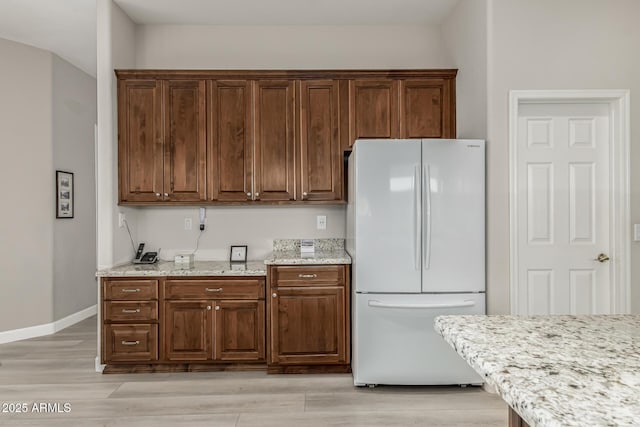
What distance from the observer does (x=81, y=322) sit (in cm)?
484

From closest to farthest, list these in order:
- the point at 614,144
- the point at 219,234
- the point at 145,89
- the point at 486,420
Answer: the point at 486,420 → the point at 614,144 → the point at 145,89 → the point at 219,234

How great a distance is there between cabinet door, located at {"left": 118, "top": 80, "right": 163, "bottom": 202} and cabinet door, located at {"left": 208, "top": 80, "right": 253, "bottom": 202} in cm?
46

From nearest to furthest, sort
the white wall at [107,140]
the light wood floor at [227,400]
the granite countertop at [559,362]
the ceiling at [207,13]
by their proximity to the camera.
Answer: the granite countertop at [559,362] < the light wood floor at [227,400] < the white wall at [107,140] < the ceiling at [207,13]

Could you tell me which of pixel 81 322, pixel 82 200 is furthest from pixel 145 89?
pixel 81 322

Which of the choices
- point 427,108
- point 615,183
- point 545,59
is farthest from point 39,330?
point 615,183

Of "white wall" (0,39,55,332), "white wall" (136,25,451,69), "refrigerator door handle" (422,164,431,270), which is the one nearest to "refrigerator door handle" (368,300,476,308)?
"refrigerator door handle" (422,164,431,270)

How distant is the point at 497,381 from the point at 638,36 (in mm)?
3300

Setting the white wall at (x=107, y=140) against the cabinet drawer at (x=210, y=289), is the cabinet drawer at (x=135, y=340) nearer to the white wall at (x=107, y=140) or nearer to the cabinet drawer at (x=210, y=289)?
the cabinet drawer at (x=210, y=289)

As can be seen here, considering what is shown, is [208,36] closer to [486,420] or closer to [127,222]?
[127,222]

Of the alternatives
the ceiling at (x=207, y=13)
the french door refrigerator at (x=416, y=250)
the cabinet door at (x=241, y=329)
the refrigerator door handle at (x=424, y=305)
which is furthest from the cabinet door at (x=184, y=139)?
the refrigerator door handle at (x=424, y=305)

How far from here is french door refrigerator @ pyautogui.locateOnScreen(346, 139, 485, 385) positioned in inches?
116

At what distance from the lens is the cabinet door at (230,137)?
11.7 ft

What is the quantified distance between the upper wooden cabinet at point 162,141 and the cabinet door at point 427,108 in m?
1.73

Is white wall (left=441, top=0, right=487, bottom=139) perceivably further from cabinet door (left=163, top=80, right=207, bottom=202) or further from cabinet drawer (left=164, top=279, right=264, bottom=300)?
cabinet door (left=163, top=80, right=207, bottom=202)
